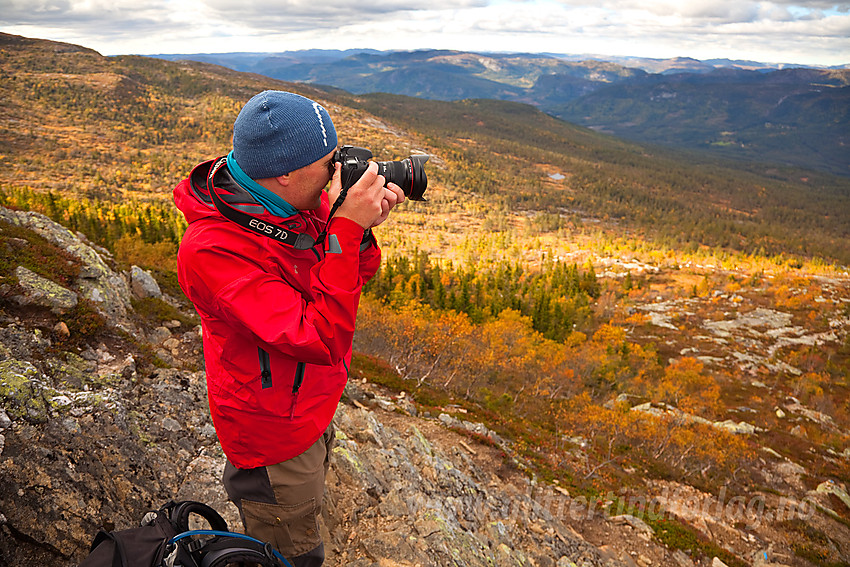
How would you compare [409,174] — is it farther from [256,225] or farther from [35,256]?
[35,256]

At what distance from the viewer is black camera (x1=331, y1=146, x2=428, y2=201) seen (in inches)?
81.1

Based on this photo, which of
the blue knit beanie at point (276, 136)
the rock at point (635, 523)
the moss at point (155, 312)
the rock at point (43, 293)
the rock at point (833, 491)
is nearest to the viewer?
the blue knit beanie at point (276, 136)

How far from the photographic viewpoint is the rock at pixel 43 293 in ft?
16.8

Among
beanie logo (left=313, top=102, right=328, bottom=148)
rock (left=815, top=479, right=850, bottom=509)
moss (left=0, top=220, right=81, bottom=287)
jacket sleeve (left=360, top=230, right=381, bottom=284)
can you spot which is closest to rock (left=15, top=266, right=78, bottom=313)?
moss (left=0, top=220, right=81, bottom=287)

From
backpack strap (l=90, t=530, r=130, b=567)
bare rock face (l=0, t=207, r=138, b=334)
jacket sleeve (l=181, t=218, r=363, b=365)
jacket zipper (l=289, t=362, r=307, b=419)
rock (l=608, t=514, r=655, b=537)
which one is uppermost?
jacket sleeve (l=181, t=218, r=363, b=365)

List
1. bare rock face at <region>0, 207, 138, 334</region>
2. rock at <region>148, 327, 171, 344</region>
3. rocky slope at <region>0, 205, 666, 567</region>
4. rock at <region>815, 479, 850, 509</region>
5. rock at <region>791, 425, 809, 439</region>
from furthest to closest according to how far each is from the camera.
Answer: rock at <region>791, 425, 809, 439</region> < rock at <region>815, 479, 850, 509</region> < rock at <region>148, 327, 171, 344</region> < bare rock face at <region>0, 207, 138, 334</region> < rocky slope at <region>0, 205, 666, 567</region>

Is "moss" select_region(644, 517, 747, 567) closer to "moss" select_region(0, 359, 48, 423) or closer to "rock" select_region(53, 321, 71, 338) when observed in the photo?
"moss" select_region(0, 359, 48, 423)

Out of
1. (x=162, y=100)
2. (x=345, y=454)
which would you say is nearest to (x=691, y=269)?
(x=345, y=454)

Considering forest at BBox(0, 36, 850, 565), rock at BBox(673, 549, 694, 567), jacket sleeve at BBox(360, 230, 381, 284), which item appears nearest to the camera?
jacket sleeve at BBox(360, 230, 381, 284)

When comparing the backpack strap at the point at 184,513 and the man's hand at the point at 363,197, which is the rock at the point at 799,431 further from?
the man's hand at the point at 363,197

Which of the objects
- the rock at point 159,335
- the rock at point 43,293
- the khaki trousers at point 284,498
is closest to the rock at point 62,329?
the rock at point 43,293

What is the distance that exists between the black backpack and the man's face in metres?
1.64

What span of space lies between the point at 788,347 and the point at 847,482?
36807mm

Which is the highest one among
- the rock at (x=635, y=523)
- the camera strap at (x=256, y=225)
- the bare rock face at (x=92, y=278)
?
the camera strap at (x=256, y=225)
